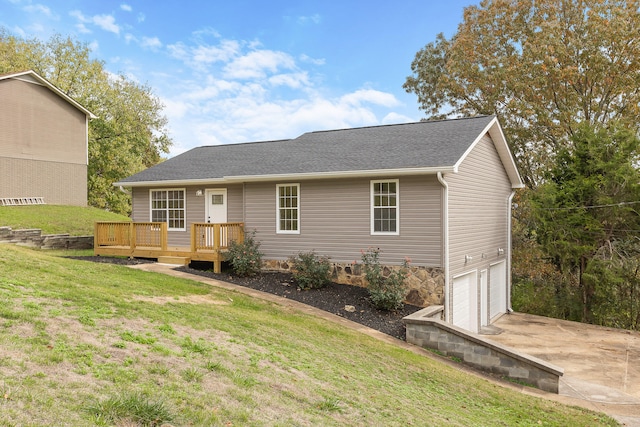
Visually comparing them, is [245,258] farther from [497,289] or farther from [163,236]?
[497,289]

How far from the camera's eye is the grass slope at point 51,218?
1777 centimetres

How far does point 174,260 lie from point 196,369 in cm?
975

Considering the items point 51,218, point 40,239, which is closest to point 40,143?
point 51,218

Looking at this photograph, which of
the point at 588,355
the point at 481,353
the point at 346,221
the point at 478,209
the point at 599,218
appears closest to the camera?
the point at 481,353

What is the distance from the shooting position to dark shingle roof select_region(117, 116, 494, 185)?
11773mm

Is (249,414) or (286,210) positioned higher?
(286,210)

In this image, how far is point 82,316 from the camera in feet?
17.4

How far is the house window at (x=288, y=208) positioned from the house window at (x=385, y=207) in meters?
2.35

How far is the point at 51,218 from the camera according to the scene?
19547mm

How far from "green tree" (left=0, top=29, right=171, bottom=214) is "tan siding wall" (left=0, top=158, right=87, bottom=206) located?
21.0 feet

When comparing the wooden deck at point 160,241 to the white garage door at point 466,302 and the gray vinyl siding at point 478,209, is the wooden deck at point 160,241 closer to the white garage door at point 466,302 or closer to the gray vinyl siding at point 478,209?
the gray vinyl siding at point 478,209

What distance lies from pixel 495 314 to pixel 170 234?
11.6 m

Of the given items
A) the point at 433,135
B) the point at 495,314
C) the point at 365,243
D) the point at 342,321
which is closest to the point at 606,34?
the point at 433,135

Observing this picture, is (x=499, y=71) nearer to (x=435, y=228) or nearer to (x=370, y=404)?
(x=435, y=228)
